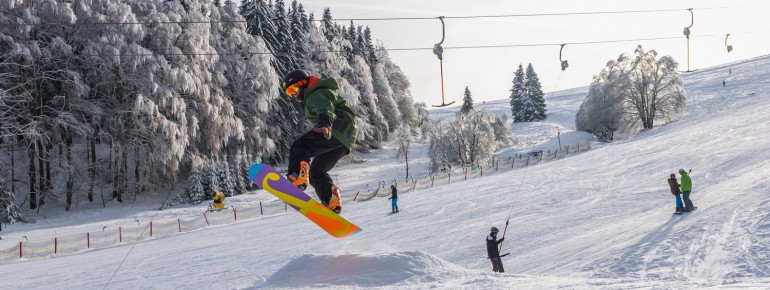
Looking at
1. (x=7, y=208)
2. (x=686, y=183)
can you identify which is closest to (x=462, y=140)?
(x=686, y=183)

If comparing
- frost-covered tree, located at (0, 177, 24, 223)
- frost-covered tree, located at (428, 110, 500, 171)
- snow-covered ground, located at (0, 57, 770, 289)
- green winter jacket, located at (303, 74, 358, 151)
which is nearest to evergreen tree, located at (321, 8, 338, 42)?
frost-covered tree, located at (428, 110, 500, 171)

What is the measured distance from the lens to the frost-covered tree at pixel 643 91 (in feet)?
170

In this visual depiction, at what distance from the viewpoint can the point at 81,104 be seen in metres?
28.4

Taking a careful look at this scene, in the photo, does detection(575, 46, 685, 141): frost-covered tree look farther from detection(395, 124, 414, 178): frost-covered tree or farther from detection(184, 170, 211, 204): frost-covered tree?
detection(184, 170, 211, 204): frost-covered tree

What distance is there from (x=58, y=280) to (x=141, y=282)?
10.8 feet

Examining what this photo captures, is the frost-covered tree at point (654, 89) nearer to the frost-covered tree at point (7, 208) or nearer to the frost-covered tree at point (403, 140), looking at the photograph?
the frost-covered tree at point (403, 140)

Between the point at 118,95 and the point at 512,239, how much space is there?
962 inches

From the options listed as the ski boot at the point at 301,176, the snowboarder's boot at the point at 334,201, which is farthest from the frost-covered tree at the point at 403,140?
the ski boot at the point at 301,176

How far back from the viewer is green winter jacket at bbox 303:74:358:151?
243 inches

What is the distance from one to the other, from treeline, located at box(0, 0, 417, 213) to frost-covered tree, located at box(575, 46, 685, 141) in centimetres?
3507

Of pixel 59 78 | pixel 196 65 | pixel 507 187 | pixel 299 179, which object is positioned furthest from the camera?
pixel 196 65

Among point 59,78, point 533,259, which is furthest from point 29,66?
point 533,259

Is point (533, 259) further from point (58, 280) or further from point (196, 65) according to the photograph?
point (196, 65)

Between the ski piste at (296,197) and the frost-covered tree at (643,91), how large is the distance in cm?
5169
